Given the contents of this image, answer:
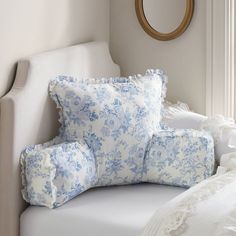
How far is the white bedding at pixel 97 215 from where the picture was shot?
5.98 ft

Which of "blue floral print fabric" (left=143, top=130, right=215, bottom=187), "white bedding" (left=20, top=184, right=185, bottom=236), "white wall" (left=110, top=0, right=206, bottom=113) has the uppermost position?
"white wall" (left=110, top=0, right=206, bottom=113)

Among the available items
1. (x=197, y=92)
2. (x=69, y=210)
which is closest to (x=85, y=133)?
(x=69, y=210)

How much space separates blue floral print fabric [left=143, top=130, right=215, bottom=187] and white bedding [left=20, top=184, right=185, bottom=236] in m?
0.09

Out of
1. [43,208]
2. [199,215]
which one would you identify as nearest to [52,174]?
[43,208]

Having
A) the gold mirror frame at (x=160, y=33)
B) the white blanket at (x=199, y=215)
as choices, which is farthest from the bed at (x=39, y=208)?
the gold mirror frame at (x=160, y=33)

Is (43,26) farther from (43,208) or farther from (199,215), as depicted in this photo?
(199,215)

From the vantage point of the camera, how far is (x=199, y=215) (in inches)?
58.9

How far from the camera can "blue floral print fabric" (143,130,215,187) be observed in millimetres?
2135

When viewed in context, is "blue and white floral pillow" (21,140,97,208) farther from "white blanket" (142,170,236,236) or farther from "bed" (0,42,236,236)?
"white blanket" (142,170,236,236)

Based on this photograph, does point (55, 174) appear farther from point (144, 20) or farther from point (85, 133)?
point (144, 20)

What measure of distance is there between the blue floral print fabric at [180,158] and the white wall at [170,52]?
53cm

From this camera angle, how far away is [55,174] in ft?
6.39

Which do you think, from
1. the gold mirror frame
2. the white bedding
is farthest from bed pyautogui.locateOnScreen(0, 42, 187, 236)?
the gold mirror frame

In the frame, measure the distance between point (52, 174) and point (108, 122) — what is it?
1.06ft
